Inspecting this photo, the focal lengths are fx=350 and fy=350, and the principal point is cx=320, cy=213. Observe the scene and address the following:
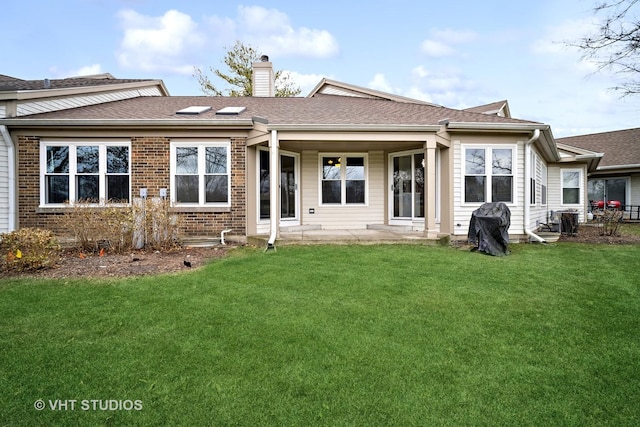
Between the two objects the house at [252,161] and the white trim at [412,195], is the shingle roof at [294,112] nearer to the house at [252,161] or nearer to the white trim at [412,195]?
the house at [252,161]

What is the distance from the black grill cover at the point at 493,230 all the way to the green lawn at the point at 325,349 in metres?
1.80

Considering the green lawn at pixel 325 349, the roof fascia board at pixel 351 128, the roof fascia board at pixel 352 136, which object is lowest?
the green lawn at pixel 325 349

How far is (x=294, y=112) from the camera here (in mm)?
9734

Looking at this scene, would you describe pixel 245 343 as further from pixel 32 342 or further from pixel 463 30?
pixel 463 30

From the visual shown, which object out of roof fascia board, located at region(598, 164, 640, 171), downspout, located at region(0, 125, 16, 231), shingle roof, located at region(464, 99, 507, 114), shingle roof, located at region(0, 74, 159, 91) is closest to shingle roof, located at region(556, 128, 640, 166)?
roof fascia board, located at region(598, 164, 640, 171)

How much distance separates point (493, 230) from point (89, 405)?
6908 mm

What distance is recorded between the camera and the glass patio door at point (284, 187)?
884 centimetres

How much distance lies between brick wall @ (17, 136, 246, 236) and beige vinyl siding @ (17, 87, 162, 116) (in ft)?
2.58

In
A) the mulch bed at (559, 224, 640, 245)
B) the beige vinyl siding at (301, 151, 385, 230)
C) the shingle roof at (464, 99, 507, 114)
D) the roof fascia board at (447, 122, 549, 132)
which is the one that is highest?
the shingle roof at (464, 99, 507, 114)

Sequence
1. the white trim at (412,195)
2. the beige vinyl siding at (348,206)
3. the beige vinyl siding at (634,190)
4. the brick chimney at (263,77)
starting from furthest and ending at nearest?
1. the beige vinyl siding at (634,190)
2. the brick chimney at (263,77)
3. the beige vinyl siding at (348,206)
4. the white trim at (412,195)

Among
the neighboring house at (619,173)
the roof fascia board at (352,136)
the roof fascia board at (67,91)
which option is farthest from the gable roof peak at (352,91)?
the neighboring house at (619,173)

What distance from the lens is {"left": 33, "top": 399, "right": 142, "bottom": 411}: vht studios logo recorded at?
2160 millimetres

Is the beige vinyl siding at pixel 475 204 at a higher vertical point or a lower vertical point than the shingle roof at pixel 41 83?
lower

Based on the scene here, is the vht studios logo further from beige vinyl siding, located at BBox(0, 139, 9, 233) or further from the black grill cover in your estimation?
beige vinyl siding, located at BBox(0, 139, 9, 233)
